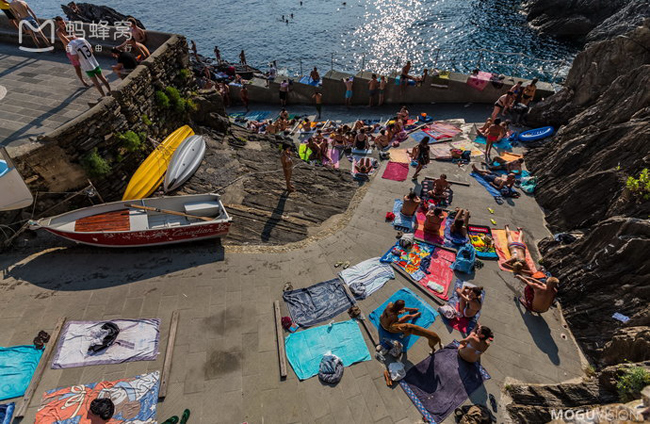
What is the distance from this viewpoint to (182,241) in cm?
A: 1117

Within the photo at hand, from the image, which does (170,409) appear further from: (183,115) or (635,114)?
(635,114)

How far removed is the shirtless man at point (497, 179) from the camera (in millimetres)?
13335

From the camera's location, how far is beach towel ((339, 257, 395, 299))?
10.1 meters

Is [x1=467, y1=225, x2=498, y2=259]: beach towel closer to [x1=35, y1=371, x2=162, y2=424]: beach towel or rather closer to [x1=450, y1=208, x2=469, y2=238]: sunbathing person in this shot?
[x1=450, y1=208, x2=469, y2=238]: sunbathing person

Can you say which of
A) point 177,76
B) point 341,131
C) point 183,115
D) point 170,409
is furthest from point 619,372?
point 177,76

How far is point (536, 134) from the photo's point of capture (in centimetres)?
1595

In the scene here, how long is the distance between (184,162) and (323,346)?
10.1 meters

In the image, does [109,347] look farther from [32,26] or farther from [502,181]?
[32,26]

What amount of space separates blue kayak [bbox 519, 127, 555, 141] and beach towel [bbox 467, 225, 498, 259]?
7.21 metres

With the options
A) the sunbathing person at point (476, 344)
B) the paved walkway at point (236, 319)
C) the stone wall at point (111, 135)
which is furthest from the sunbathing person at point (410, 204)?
the stone wall at point (111, 135)

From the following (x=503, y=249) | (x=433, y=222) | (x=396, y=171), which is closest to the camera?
(x=503, y=249)

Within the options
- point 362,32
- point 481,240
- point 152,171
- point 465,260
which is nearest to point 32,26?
point 152,171

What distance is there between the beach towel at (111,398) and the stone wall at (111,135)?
20.6ft

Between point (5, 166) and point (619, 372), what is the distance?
15937mm
